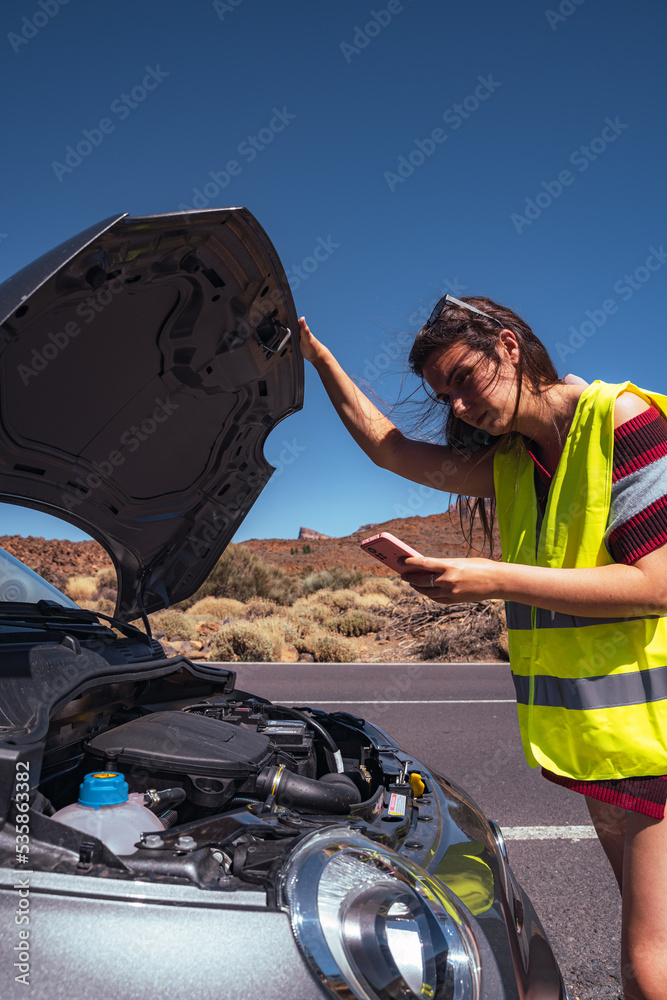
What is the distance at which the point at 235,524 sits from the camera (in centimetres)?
313

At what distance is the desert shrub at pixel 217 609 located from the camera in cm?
1886

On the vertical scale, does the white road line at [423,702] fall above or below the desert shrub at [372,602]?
below

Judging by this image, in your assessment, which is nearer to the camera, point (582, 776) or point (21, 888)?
point (21, 888)

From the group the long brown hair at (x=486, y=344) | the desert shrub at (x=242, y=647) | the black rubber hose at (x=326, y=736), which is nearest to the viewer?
the long brown hair at (x=486, y=344)

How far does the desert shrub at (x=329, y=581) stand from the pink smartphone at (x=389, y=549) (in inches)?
950

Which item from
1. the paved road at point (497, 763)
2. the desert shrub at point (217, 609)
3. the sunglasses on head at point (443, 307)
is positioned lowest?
the desert shrub at point (217, 609)

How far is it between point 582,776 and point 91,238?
1749mm

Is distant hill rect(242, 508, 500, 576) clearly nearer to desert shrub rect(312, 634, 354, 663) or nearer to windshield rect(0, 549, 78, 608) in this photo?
desert shrub rect(312, 634, 354, 663)

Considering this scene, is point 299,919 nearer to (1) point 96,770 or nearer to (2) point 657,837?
(2) point 657,837

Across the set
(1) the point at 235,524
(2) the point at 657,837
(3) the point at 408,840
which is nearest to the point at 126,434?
(1) the point at 235,524

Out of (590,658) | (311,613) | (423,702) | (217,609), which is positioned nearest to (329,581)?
(217,609)

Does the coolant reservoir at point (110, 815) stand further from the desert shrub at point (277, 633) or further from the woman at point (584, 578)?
the desert shrub at point (277, 633)

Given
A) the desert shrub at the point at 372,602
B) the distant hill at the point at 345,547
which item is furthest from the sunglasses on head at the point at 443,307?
the distant hill at the point at 345,547

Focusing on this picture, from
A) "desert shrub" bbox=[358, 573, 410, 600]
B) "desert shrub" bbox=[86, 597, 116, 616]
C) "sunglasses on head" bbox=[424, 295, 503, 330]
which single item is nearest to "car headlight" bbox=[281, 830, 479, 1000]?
"sunglasses on head" bbox=[424, 295, 503, 330]
